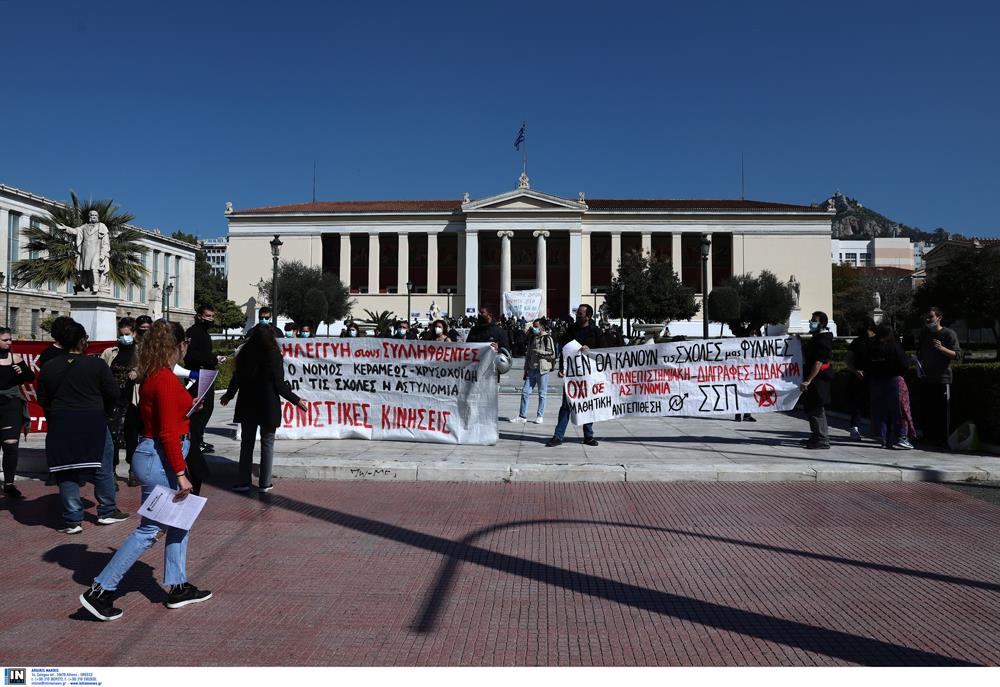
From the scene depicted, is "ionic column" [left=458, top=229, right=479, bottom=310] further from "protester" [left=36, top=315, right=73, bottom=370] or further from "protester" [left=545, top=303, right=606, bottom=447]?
"protester" [left=36, top=315, right=73, bottom=370]

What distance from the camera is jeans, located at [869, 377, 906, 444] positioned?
33.5 feet

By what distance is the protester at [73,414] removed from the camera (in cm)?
598

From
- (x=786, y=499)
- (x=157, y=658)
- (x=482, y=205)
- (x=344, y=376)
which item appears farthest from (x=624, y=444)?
(x=482, y=205)

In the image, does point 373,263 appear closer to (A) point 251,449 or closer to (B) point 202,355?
(B) point 202,355

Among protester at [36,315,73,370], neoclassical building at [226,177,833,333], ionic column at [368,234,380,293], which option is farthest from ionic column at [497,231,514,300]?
protester at [36,315,73,370]

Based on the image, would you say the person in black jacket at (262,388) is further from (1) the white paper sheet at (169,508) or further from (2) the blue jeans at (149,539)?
(1) the white paper sheet at (169,508)

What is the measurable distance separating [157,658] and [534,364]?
390 inches

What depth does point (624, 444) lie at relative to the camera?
10.7 metres

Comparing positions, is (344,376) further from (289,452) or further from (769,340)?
(769,340)

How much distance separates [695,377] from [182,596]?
792 cm

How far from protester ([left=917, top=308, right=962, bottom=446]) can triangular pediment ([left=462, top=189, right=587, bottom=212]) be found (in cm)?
6080

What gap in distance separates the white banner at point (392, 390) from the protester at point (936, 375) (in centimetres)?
602

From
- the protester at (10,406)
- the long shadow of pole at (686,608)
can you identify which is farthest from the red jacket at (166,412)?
the protester at (10,406)

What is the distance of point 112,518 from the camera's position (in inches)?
254
